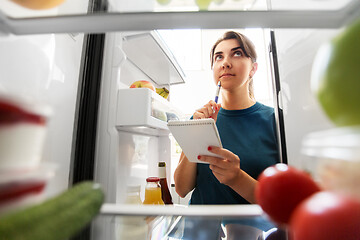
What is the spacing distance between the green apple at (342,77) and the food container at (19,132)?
0.23 m

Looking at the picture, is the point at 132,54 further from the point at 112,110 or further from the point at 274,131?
the point at 274,131

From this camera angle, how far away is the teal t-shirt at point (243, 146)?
750 mm

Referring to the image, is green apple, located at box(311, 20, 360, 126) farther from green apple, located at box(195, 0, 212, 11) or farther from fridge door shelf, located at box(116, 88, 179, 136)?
fridge door shelf, located at box(116, 88, 179, 136)

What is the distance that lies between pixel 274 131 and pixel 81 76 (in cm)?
77

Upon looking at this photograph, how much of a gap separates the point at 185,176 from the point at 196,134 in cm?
45

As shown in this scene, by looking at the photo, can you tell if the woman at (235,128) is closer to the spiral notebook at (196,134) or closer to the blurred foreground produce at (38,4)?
the spiral notebook at (196,134)

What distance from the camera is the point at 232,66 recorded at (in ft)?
2.71

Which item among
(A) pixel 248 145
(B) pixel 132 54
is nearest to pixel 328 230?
(A) pixel 248 145

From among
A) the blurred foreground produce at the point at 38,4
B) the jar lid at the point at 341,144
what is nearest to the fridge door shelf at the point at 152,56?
the blurred foreground produce at the point at 38,4

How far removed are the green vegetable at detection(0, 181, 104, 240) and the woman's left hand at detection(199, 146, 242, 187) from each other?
1.33 ft

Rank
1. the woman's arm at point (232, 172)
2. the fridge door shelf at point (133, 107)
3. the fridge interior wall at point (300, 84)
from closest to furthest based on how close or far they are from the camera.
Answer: the fridge interior wall at point (300, 84)
the woman's arm at point (232, 172)
the fridge door shelf at point (133, 107)

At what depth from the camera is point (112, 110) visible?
0.70 m

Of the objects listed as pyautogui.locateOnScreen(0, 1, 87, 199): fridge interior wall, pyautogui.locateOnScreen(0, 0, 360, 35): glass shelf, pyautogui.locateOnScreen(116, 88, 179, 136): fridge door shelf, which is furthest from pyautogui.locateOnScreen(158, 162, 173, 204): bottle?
pyautogui.locateOnScreen(0, 0, 360, 35): glass shelf

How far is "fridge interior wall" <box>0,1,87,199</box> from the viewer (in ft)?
0.80
